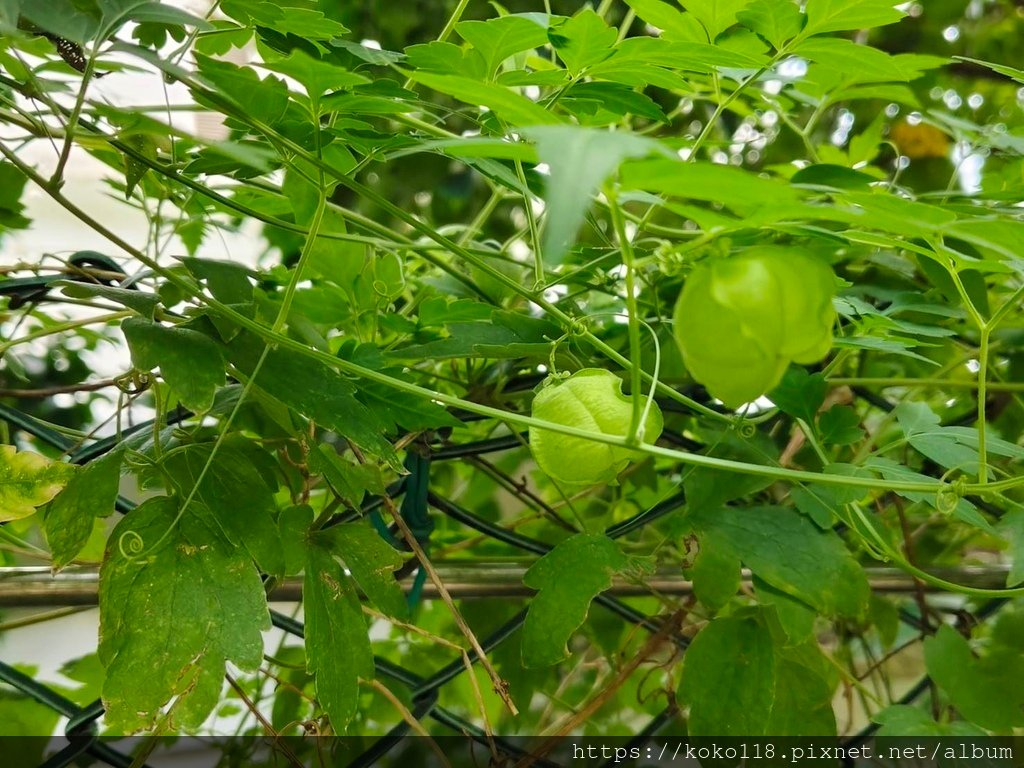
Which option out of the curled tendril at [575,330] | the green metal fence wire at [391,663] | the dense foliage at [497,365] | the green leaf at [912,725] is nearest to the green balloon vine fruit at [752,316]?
the dense foliage at [497,365]

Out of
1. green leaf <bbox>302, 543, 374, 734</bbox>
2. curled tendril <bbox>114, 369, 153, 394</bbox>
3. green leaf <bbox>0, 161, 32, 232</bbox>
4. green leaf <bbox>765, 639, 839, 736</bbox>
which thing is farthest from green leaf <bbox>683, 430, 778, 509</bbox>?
green leaf <bbox>0, 161, 32, 232</bbox>

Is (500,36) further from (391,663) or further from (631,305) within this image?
(391,663)

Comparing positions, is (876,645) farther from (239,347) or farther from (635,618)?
(239,347)

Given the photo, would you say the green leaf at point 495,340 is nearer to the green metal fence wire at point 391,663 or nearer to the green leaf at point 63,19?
the green metal fence wire at point 391,663

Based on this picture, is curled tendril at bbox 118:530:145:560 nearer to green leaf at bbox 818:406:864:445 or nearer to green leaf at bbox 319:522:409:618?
green leaf at bbox 319:522:409:618

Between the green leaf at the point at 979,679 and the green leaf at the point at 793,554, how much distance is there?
0.41 feet

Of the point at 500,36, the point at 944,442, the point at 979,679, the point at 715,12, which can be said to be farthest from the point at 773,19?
the point at 979,679

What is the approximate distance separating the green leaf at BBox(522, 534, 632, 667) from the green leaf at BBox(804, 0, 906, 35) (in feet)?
0.97

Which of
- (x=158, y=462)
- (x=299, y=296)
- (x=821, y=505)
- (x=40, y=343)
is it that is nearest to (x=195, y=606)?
(x=158, y=462)

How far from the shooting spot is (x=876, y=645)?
3.52ft

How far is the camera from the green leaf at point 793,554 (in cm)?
47

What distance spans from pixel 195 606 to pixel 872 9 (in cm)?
44

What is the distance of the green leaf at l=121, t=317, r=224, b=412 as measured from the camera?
37cm

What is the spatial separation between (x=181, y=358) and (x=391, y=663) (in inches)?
10.5
